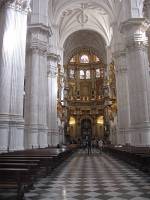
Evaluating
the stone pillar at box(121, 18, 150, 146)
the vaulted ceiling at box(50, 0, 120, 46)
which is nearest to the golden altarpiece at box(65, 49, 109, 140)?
the vaulted ceiling at box(50, 0, 120, 46)

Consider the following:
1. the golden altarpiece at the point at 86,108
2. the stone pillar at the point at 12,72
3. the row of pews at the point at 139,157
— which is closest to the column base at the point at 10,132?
the stone pillar at the point at 12,72

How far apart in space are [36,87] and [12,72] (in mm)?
6050

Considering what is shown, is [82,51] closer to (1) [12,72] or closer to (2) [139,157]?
(1) [12,72]

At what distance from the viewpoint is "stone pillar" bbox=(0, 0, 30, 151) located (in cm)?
1018

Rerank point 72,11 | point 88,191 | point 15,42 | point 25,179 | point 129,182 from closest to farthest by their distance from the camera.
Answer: point 25,179 → point 88,191 → point 129,182 → point 15,42 → point 72,11

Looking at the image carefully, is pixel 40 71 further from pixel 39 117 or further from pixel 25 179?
pixel 25 179

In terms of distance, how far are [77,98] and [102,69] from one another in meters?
7.68

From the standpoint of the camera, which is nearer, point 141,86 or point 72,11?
→ point 141,86

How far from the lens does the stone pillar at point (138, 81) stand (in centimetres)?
1535

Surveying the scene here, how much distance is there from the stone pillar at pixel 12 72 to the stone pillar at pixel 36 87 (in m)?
5.21

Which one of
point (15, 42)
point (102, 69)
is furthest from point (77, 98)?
point (15, 42)

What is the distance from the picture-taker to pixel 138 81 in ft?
52.6

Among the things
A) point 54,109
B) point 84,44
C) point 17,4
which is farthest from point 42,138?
point 84,44

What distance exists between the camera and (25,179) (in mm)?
4805
